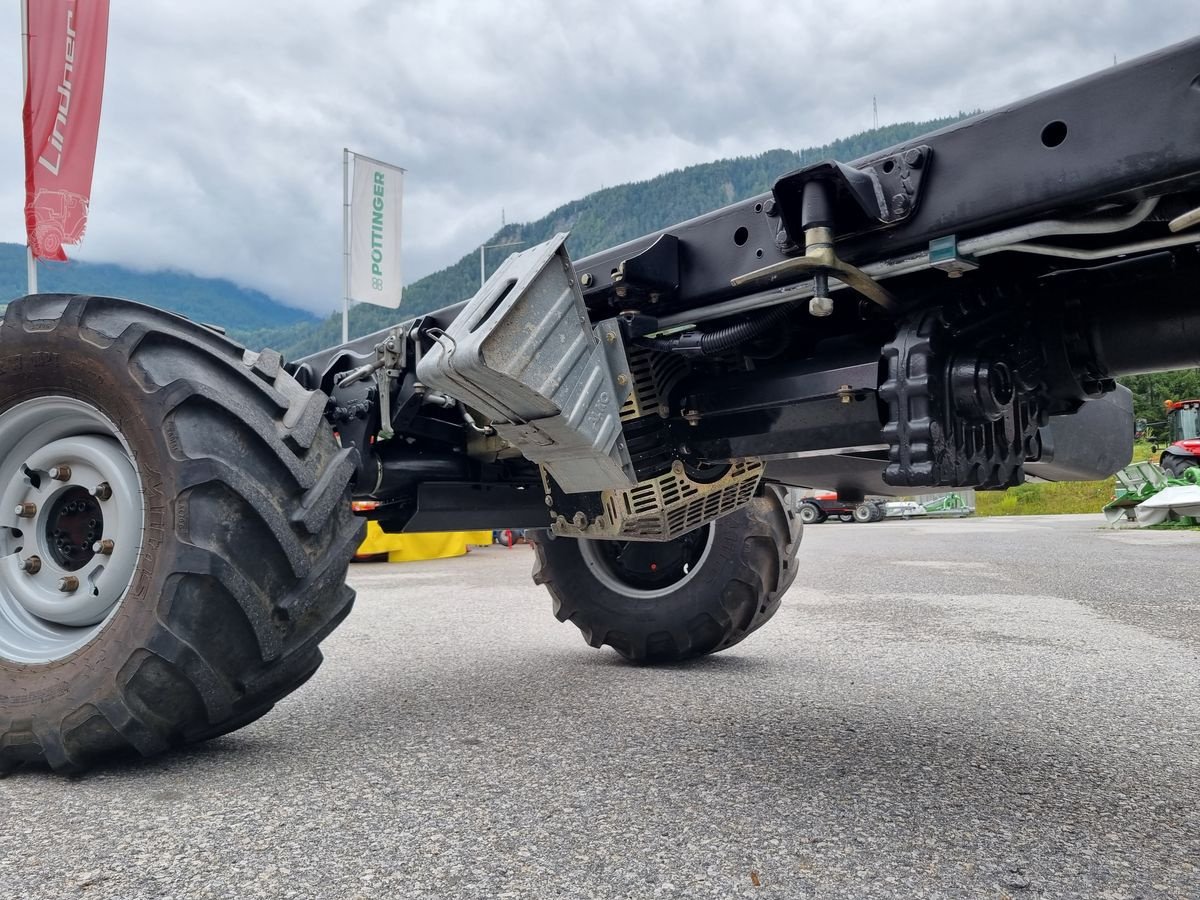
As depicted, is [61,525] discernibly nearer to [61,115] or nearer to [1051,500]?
[61,115]

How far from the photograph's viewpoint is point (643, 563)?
3598mm

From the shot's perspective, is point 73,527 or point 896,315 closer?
point 896,315

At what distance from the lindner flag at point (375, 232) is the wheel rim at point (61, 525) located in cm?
1281

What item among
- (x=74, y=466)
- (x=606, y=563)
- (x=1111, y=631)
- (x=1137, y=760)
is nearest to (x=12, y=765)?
(x=74, y=466)

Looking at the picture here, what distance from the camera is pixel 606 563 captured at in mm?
3619

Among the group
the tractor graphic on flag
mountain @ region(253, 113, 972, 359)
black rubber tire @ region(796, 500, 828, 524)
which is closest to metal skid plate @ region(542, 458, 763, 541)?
the tractor graphic on flag

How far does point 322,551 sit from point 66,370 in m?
0.75

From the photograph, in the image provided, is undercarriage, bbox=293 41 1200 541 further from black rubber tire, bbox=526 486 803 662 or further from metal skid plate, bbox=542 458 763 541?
black rubber tire, bbox=526 486 803 662

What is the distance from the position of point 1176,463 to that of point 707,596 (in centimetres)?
1663

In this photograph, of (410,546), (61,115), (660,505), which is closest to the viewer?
(660,505)

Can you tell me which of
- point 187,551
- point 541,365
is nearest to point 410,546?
point 187,551

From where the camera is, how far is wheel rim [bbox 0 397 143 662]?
2094 mm

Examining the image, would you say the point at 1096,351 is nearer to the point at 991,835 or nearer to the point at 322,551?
the point at 991,835

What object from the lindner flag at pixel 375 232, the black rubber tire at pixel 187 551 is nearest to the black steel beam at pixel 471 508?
the black rubber tire at pixel 187 551
